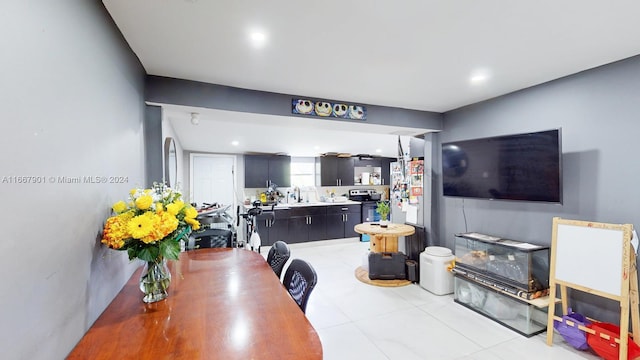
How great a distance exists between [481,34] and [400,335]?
2511 millimetres

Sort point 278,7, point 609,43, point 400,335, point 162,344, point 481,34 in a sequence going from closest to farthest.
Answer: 1. point 162,344
2. point 278,7
3. point 481,34
4. point 609,43
5. point 400,335

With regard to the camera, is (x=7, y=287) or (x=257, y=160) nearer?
(x=7, y=287)

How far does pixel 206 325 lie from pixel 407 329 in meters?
2.08

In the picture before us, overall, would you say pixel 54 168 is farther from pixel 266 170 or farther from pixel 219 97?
pixel 266 170

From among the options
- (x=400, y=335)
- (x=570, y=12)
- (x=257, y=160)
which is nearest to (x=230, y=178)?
(x=257, y=160)

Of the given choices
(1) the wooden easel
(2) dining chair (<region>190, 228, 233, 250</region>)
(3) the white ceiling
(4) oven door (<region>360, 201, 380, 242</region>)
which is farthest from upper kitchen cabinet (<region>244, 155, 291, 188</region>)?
(1) the wooden easel

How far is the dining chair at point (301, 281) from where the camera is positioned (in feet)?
5.13

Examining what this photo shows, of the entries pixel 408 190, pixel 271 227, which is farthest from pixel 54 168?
pixel 271 227

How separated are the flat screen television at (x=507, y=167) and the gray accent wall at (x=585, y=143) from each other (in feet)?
1.01

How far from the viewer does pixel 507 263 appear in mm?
2670

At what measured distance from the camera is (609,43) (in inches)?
72.6

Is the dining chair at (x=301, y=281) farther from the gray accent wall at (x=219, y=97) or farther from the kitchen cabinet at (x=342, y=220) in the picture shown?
the kitchen cabinet at (x=342, y=220)

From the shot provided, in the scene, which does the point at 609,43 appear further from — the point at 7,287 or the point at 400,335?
the point at 7,287

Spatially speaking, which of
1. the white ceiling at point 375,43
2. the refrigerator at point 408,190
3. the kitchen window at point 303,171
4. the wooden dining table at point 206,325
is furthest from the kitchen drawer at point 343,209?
the wooden dining table at point 206,325
